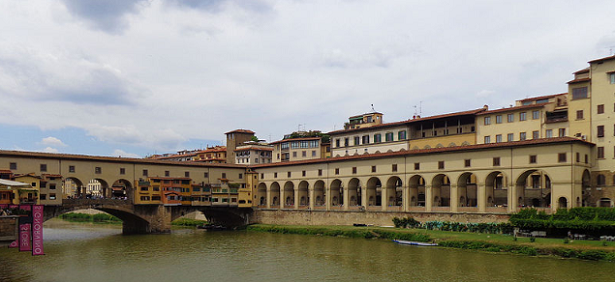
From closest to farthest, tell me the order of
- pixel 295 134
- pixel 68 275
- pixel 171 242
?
pixel 68 275 → pixel 171 242 → pixel 295 134

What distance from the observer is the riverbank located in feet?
139

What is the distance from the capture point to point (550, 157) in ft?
176

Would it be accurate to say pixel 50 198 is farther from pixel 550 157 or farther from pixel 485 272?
pixel 550 157

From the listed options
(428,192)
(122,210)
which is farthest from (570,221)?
(122,210)

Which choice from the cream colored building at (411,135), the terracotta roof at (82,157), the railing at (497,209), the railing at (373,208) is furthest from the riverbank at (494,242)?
the terracotta roof at (82,157)

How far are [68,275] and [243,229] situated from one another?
4233 cm

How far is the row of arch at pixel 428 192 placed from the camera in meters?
58.5

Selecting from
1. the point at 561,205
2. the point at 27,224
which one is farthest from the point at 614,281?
the point at 27,224

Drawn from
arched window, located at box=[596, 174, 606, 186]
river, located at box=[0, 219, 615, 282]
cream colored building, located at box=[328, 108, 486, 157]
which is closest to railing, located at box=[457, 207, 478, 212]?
river, located at box=[0, 219, 615, 282]

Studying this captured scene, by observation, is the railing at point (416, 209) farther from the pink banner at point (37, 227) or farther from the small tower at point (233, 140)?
the small tower at point (233, 140)

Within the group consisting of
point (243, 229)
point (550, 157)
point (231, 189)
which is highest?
point (550, 157)

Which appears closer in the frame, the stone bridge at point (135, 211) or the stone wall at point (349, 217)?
the stone wall at point (349, 217)

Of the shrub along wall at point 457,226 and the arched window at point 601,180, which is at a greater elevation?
the arched window at point 601,180

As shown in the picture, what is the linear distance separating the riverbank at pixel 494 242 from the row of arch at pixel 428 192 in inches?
252
